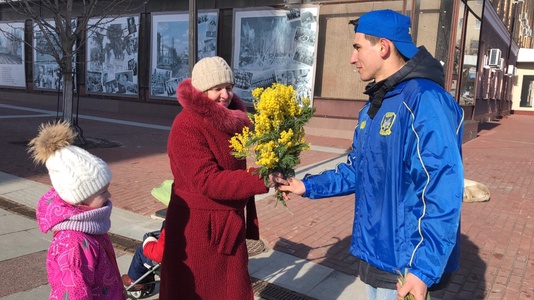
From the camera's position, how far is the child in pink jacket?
203cm

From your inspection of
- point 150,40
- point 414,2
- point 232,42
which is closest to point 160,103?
point 150,40

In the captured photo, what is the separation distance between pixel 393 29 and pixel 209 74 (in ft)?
3.35

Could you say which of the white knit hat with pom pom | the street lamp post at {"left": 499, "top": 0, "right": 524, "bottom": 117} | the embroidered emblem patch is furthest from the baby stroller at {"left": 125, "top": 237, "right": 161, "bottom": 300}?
the street lamp post at {"left": 499, "top": 0, "right": 524, "bottom": 117}

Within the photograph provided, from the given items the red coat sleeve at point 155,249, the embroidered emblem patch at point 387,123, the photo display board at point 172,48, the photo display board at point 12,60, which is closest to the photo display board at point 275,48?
the photo display board at point 172,48

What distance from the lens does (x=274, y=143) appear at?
2.27m

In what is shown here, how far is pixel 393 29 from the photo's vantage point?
205cm

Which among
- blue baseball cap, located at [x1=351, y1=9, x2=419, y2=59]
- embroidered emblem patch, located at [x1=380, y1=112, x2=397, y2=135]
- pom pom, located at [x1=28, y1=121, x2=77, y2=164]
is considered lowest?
pom pom, located at [x1=28, y1=121, x2=77, y2=164]

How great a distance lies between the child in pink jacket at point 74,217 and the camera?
2.03 meters

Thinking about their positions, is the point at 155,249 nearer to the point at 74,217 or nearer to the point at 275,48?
the point at 74,217

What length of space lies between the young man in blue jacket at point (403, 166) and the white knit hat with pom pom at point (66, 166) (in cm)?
132

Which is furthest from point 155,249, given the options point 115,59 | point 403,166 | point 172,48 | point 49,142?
point 115,59

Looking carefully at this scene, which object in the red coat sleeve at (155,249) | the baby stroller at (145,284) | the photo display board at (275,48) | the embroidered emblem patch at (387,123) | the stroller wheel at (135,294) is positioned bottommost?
the stroller wheel at (135,294)

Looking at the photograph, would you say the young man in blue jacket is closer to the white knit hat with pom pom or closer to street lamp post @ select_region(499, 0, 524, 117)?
the white knit hat with pom pom

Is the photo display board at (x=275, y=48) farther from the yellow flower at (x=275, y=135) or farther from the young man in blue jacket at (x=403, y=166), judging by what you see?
the young man in blue jacket at (x=403, y=166)
